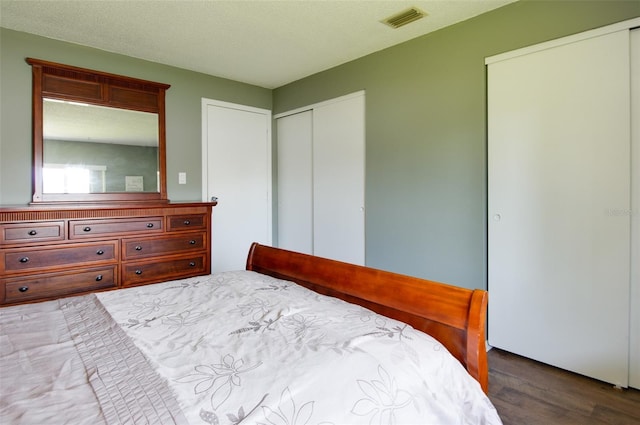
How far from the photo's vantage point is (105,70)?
126 inches

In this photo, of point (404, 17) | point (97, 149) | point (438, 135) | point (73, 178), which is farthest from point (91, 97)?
point (438, 135)

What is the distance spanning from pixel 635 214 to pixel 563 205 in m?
0.34

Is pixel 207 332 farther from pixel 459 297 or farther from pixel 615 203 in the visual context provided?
pixel 615 203

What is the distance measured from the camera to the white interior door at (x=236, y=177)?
12.9ft

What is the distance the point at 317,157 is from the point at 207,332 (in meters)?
2.88

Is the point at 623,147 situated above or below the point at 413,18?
below

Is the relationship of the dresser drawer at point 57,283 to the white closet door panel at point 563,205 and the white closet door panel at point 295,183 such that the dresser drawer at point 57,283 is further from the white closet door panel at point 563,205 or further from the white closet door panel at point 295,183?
the white closet door panel at point 563,205

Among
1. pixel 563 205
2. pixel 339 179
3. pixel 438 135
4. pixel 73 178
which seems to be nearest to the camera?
pixel 563 205

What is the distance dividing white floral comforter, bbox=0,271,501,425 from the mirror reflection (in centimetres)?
185

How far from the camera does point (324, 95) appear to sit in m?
3.79

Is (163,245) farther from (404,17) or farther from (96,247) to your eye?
(404,17)

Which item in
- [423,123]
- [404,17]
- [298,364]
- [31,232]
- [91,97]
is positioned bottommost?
[298,364]

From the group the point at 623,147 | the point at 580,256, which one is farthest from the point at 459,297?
the point at 623,147

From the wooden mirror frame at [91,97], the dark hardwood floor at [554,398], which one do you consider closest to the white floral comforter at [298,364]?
the dark hardwood floor at [554,398]
